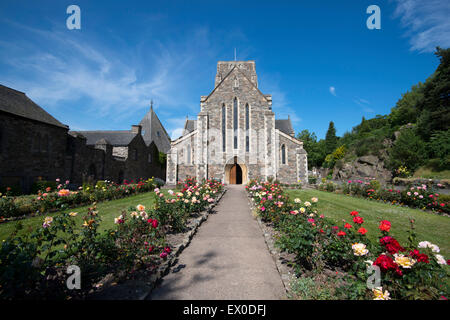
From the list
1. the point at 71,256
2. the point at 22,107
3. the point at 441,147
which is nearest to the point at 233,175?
the point at 71,256

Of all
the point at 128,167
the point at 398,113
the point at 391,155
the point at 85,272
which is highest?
the point at 398,113

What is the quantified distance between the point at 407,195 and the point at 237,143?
15269mm

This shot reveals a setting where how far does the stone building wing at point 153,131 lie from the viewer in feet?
107

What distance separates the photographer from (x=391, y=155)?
28.8 meters

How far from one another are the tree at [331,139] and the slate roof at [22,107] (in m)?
67.2

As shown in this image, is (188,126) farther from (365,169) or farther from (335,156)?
(335,156)

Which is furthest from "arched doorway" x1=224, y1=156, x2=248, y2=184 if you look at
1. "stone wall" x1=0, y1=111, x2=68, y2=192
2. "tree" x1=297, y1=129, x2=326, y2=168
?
"tree" x1=297, y1=129, x2=326, y2=168

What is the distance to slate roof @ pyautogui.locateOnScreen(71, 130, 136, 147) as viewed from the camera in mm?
25547

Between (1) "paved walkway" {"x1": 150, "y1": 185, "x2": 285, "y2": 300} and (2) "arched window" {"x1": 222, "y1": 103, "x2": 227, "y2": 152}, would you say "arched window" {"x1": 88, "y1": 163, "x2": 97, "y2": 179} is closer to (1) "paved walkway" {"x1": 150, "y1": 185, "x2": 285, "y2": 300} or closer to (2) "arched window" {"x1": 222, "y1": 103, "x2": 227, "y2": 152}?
(2) "arched window" {"x1": 222, "y1": 103, "x2": 227, "y2": 152}

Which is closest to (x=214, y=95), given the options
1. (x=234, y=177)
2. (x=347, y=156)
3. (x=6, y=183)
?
(x=234, y=177)

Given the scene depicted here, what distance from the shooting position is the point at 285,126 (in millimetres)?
30938
